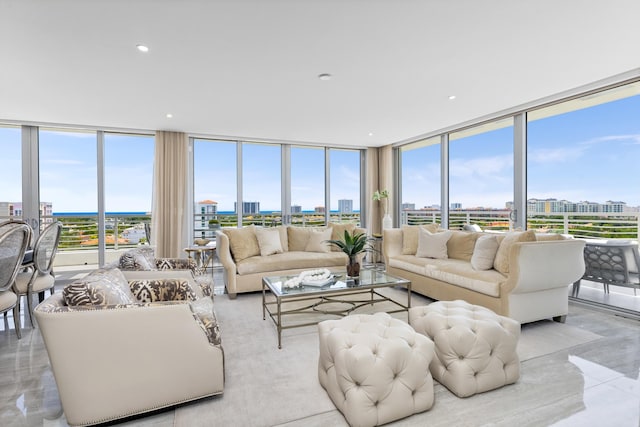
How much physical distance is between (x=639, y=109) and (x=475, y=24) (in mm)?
2562

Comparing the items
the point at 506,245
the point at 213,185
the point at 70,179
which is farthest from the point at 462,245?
the point at 70,179

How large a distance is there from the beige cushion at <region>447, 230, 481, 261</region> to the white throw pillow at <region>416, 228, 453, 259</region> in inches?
2.5

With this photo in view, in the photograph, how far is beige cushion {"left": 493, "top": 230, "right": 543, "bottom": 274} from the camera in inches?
126

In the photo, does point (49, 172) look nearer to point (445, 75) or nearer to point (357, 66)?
point (357, 66)

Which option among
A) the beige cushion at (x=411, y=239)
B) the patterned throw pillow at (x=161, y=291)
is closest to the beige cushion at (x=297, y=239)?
the beige cushion at (x=411, y=239)

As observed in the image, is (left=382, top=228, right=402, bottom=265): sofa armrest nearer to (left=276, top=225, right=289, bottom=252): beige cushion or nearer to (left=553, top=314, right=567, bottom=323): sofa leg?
(left=276, top=225, right=289, bottom=252): beige cushion

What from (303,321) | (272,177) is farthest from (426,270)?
(272,177)

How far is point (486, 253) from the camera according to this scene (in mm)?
3432

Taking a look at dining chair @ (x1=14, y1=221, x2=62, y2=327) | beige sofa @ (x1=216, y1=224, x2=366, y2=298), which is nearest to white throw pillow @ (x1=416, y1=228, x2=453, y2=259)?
beige sofa @ (x1=216, y1=224, x2=366, y2=298)

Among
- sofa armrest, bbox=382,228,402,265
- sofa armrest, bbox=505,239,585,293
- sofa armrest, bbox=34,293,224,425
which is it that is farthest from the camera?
sofa armrest, bbox=382,228,402,265

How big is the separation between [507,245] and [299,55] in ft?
8.84

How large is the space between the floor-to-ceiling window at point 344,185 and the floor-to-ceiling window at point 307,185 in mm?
233

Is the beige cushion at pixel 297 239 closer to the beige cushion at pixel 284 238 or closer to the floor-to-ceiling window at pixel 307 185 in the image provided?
the beige cushion at pixel 284 238

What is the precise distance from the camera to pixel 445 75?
3.36m
